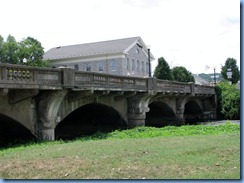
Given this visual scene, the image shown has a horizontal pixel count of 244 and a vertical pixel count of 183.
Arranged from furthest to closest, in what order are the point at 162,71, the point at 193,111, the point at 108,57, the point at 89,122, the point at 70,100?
the point at 162,71, the point at 108,57, the point at 193,111, the point at 89,122, the point at 70,100

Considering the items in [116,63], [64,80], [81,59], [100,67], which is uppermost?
[81,59]

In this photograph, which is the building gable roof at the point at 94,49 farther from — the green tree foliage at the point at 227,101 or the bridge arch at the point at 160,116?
the bridge arch at the point at 160,116

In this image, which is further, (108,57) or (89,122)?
(108,57)

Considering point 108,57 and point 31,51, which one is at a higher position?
point 31,51

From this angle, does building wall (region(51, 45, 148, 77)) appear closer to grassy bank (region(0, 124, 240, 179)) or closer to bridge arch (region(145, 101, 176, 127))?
bridge arch (region(145, 101, 176, 127))

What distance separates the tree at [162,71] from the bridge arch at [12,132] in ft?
127

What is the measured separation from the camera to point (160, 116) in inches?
1406

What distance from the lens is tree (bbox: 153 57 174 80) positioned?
5494cm

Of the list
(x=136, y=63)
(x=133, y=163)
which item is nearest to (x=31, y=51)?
(x=136, y=63)

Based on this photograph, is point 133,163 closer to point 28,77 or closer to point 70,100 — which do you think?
point 28,77

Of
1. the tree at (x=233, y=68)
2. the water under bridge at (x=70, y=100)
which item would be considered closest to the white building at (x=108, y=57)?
the tree at (x=233, y=68)

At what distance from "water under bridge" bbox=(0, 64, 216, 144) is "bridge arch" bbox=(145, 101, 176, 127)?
25 cm

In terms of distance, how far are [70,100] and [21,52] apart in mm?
34596

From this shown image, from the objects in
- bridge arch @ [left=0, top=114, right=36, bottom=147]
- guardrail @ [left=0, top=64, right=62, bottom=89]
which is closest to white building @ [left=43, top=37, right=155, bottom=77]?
bridge arch @ [left=0, top=114, right=36, bottom=147]
